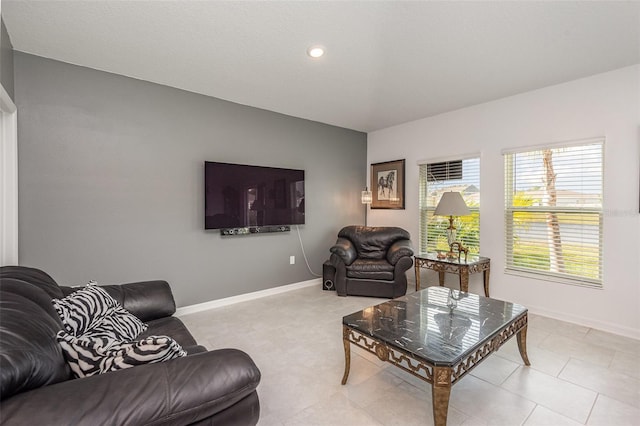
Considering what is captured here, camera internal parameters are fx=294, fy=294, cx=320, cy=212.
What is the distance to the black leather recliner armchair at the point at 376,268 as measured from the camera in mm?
3854

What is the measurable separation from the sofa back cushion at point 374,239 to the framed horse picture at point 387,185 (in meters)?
0.57

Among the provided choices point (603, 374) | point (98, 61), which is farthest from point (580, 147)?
point (98, 61)

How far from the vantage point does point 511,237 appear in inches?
142

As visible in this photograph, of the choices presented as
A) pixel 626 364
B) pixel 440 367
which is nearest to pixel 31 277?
pixel 440 367

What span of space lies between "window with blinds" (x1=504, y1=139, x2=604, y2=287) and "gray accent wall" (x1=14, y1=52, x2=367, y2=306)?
282 cm

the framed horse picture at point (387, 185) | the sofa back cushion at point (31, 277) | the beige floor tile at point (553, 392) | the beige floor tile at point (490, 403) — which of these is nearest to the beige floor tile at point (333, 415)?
the beige floor tile at point (490, 403)

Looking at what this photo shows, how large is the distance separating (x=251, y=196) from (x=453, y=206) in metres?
2.50

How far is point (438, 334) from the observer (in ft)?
5.94

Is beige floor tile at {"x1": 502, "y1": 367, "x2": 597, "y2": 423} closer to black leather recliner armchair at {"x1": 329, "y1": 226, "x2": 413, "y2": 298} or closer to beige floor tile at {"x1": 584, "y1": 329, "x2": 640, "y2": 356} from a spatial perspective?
beige floor tile at {"x1": 584, "y1": 329, "x2": 640, "y2": 356}

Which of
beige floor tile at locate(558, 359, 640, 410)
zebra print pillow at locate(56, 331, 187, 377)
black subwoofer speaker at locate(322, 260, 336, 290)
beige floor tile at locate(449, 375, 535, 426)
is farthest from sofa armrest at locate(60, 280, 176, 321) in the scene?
beige floor tile at locate(558, 359, 640, 410)

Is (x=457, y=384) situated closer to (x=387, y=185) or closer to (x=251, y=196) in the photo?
(x=251, y=196)

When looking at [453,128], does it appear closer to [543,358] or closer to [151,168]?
[543,358]

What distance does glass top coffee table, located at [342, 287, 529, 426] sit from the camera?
153 centimetres

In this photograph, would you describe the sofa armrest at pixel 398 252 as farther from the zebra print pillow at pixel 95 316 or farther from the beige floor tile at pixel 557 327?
the zebra print pillow at pixel 95 316
